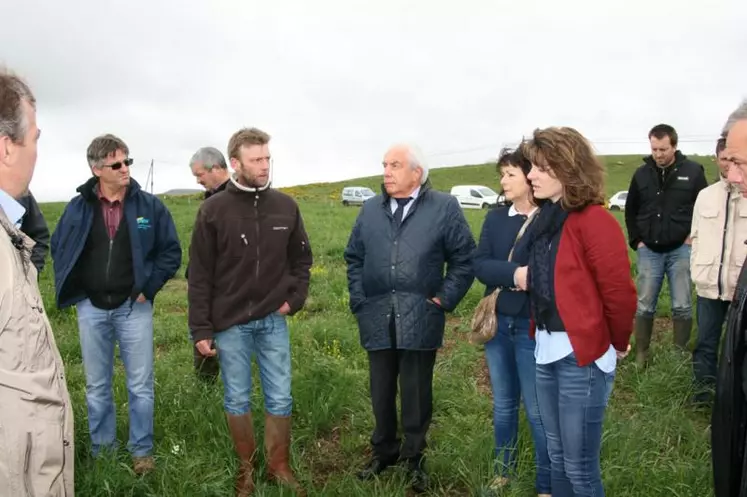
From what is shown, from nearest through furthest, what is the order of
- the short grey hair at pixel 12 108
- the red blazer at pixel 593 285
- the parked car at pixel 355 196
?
the short grey hair at pixel 12 108, the red blazer at pixel 593 285, the parked car at pixel 355 196

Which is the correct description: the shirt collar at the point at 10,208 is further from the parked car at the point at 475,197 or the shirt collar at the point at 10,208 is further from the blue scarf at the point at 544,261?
the parked car at the point at 475,197

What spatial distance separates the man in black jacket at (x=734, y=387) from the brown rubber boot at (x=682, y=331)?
3.84m

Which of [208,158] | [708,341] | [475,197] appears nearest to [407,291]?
[208,158]

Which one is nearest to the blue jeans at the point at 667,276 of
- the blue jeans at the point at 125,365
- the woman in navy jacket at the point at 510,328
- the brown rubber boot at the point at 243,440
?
the woman in navy jacket at the point at 510,328

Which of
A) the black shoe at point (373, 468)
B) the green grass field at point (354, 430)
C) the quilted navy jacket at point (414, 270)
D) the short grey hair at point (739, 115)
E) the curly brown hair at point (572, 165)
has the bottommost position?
the black shoe at point (373, 468)

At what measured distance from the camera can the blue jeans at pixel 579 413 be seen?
2.93 meters

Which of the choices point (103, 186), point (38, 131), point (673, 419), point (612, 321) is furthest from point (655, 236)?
point (38, 131)

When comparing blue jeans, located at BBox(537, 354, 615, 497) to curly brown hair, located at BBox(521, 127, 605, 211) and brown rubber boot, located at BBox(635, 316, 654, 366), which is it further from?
brown rubber boot, located at BBox(635, 316, 654, 366)

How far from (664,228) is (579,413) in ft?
11.2

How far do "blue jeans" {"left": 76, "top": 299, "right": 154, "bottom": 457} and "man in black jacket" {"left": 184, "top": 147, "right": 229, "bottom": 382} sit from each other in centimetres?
120

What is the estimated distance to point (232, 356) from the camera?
3.92 metres

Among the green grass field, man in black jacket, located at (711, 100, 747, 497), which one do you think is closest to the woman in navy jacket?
the green grass field

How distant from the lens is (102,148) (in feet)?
13.4

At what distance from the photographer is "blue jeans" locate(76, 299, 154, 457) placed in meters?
4.12
